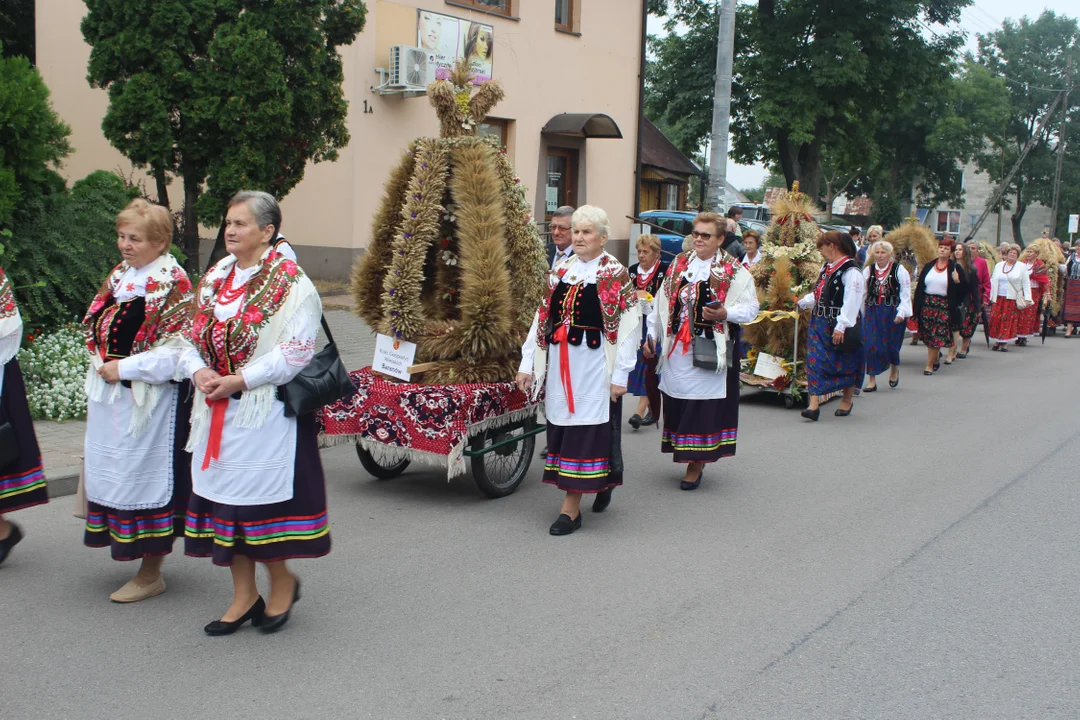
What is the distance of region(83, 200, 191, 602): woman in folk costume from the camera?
4.49 m

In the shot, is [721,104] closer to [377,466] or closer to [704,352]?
[704,352]

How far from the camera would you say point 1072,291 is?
19.3m

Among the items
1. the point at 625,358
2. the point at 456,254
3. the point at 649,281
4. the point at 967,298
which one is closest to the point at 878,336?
the point at 967,298

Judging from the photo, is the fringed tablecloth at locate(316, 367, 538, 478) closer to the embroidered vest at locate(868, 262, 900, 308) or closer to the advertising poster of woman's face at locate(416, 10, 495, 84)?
the embroidered vest at locate(868, 262, 900, 308)

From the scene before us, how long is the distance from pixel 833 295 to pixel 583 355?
4.58 m

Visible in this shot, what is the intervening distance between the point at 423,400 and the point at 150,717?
2.85m

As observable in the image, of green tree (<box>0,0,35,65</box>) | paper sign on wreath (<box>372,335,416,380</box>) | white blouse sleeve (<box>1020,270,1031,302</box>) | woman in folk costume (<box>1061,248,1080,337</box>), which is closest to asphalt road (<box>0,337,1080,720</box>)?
paper sign on wreath (<box>372,335,416,380</box>)

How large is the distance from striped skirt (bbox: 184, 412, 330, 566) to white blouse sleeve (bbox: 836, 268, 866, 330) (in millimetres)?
6336

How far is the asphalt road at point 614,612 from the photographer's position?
385cm

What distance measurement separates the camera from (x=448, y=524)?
20.1 feet

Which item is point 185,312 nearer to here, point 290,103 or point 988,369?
point 290,103

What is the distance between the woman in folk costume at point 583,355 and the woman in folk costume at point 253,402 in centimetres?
198

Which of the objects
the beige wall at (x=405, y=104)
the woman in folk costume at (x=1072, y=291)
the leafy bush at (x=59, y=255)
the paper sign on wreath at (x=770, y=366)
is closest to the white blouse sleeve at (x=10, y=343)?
the leafy bush at (x=59, y=255)

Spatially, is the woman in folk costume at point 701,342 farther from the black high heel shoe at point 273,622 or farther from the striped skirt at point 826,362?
the black high heel shoe at point 273,622
